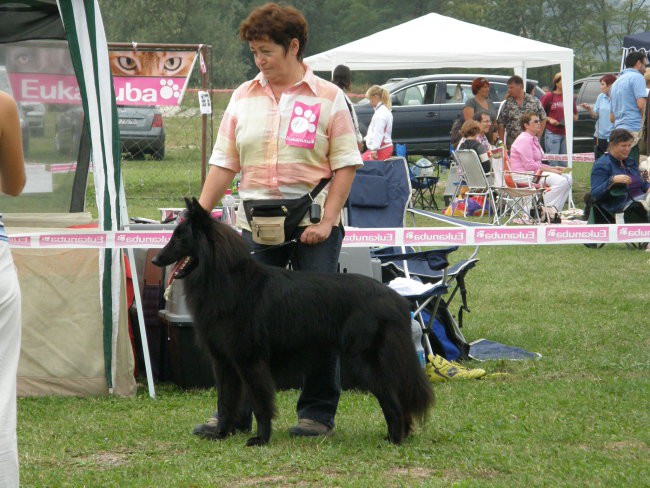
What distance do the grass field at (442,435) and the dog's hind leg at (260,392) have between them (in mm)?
88

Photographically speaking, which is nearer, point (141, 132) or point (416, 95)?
point (141, 132)

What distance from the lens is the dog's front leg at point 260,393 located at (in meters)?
4.28

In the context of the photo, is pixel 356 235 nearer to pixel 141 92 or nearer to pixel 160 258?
pixel 160 258

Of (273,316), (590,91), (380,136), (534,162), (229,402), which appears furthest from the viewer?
(590,91)

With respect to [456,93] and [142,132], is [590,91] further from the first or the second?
[142,132]

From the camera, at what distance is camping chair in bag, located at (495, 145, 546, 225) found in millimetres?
12594

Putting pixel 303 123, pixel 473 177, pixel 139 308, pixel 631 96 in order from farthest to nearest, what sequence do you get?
pixel 473 177 < pixel 631 96 < pixel 139 308 < pixel 303 123

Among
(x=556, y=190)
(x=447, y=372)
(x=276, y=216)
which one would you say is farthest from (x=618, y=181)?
(x=276, y=216)

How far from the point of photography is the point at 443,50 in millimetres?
15922

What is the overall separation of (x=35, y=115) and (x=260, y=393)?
11.1 feet

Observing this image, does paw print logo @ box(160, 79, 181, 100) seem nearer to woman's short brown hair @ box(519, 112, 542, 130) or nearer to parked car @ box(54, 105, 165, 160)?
woman's short brown hair @ box(519, 112, 542, 130)

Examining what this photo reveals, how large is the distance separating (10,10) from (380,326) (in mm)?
3600

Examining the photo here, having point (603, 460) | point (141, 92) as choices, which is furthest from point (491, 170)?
point (603, 460)

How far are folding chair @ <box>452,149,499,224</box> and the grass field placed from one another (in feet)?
20.8
